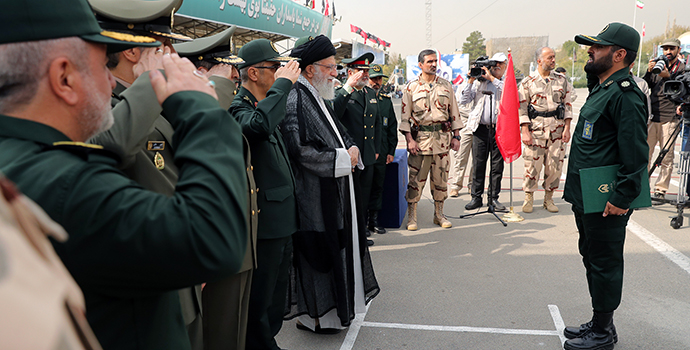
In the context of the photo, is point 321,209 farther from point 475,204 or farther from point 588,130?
point 475,204

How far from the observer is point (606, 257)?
2775 mm

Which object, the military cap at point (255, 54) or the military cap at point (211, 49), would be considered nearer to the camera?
the military cap at point (211, 49)

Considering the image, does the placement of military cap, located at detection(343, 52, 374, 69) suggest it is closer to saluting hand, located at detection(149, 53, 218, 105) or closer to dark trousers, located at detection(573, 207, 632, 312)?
dark trousers, located at detection(573, 207, 632, 312)

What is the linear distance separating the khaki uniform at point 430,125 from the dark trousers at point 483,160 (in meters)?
0.99

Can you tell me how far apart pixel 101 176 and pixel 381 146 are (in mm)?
4717

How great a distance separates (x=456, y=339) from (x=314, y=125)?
1.68 meters

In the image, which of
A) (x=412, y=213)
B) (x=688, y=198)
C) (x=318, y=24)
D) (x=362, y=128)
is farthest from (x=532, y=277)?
(x=318, y=24)

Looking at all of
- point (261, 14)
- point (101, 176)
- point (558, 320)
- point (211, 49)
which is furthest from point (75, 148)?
point (261, 14)

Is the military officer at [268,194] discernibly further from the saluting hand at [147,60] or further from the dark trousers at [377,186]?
the dark trousers at [377,186]

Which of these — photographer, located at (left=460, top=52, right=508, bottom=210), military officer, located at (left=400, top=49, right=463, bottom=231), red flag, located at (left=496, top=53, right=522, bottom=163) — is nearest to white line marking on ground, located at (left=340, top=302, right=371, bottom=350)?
military officer, located at (left=400, top=49, right=463, bottom=231)

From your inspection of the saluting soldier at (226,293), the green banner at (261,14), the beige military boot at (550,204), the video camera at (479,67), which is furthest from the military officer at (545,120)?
the green banner at (261,14)

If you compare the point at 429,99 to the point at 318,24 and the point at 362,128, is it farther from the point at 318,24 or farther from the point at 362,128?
the point at 318,24

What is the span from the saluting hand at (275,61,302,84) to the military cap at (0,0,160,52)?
159 centimetres

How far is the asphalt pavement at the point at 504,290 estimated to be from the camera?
3094mm
